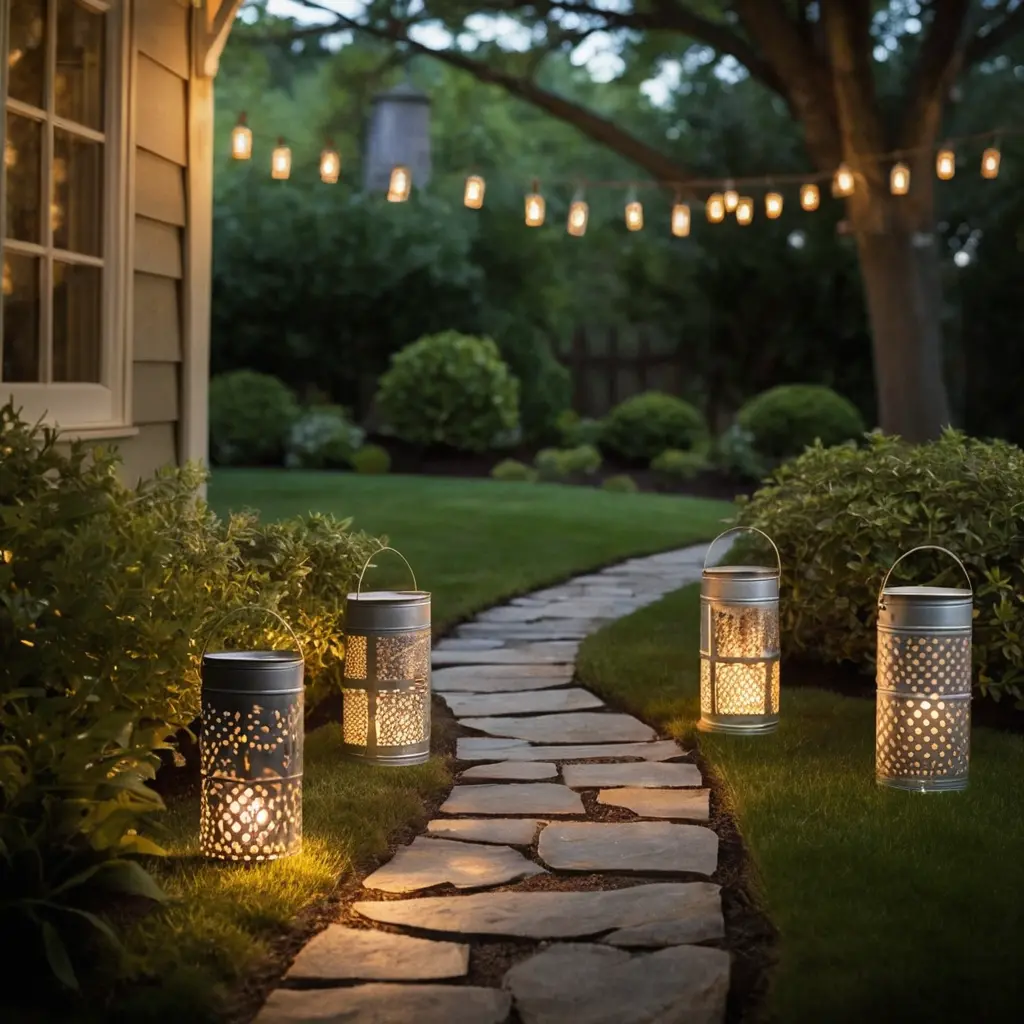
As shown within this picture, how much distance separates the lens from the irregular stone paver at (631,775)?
419 cm

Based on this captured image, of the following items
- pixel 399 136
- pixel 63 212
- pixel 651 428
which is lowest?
pixel 651 428

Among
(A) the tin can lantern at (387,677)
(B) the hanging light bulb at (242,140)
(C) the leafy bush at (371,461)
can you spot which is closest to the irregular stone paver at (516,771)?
(A) the tin can lantern at (387,677)

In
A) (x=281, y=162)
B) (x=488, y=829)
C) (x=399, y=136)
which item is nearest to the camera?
(x=488, y=829)

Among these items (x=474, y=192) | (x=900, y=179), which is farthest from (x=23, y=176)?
(x=900, y=179)

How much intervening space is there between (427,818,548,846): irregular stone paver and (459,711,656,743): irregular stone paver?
0.92 metres

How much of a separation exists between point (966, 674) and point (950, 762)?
25cm

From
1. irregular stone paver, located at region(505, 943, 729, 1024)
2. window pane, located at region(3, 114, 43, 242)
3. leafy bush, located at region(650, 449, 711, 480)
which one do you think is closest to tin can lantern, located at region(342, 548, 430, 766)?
irregular stone paver, located at region(505, 943, 729, 1024)

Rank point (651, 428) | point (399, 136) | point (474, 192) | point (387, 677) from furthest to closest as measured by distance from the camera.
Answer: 1. point (399, 136)
2. point (651, 428)
3. point (474, 192)
4. point (387, 677)

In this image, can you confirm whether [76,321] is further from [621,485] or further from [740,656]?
[621,485]

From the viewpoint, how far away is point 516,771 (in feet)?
14.2

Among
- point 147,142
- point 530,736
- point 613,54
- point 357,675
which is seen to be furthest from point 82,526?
point 613,54

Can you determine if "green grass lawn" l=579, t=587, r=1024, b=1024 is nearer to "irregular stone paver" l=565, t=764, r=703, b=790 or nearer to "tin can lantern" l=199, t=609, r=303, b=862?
"irregular stone paver" l=565, t=764, r=703, b=790

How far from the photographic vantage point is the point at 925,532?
525 cm

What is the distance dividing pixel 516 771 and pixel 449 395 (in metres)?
11.8
